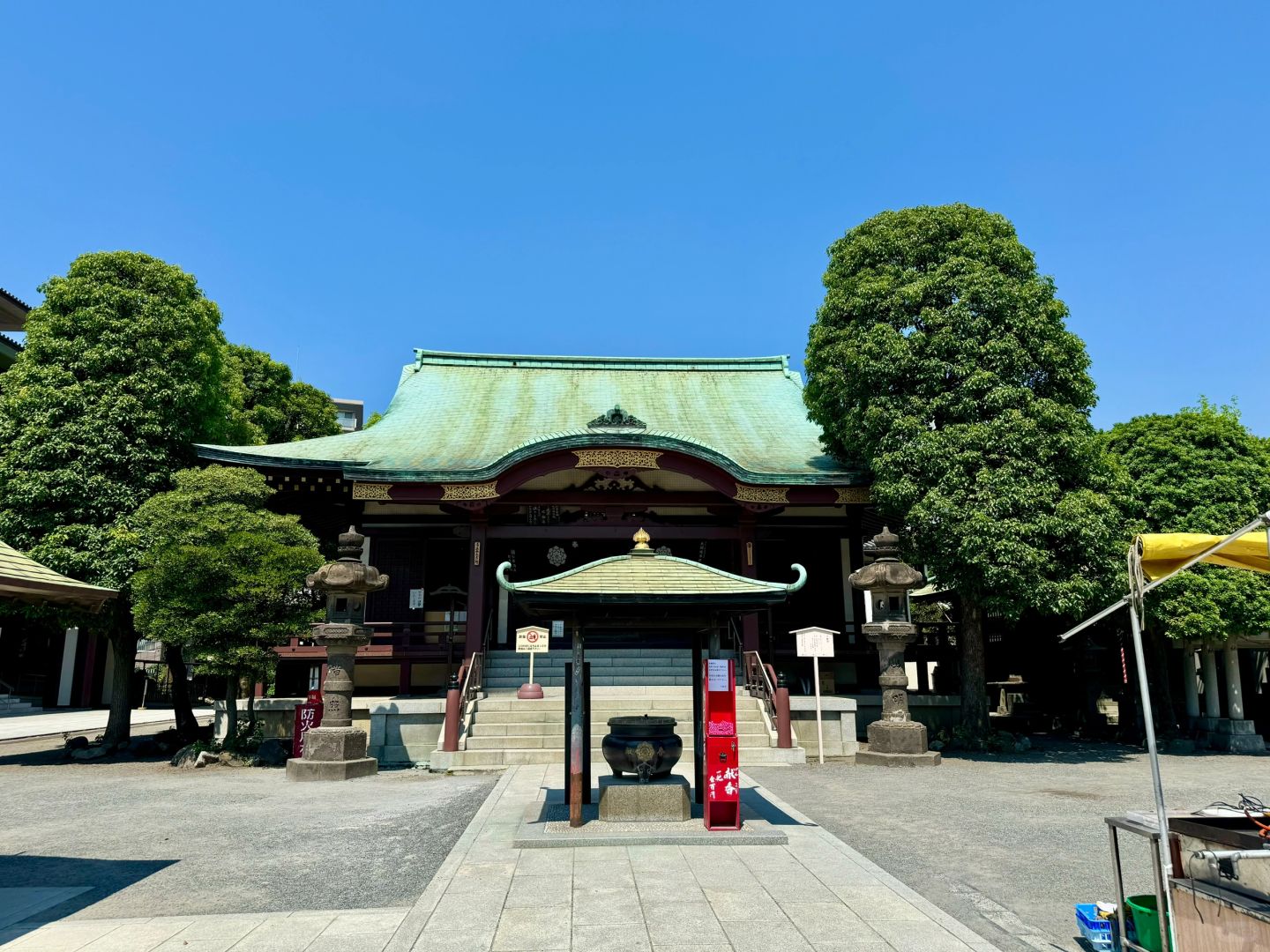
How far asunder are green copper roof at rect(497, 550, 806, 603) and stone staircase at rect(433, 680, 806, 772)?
18.8ft

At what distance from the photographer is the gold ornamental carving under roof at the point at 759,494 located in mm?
18141

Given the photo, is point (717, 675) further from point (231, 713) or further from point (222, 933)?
point (231, 713)

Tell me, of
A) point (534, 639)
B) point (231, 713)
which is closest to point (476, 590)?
point (534, 639)

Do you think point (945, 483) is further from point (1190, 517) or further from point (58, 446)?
point (58, 446)

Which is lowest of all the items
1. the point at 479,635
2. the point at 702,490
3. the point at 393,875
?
the point at 393,875

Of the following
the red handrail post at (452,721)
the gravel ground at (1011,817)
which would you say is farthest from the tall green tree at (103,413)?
the gravel ground at (1011,817)

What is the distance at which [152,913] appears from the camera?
6.07 meters

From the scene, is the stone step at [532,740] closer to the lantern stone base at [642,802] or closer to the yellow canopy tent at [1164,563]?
the lantern stone base at [642,802]

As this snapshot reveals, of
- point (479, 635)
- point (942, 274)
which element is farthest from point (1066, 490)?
point (479, 635)

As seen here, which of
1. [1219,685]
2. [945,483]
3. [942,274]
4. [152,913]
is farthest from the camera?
[1219,685]

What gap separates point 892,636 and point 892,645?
203 millimetres

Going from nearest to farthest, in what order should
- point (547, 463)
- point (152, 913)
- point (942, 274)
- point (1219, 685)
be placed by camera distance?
point (152, 913) < point (942, 274) < point (547, 463) < point (1219, 685)

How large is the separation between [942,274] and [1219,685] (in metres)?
12.7

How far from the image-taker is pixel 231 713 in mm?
15570
